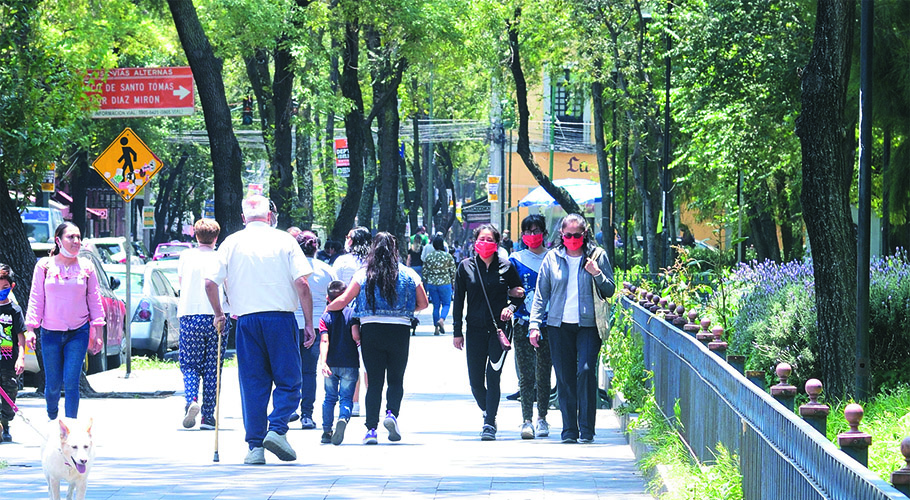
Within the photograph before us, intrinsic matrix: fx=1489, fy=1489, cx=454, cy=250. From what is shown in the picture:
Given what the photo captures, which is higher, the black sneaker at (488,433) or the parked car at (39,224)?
the parked car at (39,224)

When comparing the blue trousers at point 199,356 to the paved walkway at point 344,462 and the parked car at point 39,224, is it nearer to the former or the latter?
the paved walkway at point 344,462

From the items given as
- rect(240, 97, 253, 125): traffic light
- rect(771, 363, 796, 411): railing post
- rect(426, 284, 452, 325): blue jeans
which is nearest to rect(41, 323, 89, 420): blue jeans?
rect(771, 363, 796, 411): railing post

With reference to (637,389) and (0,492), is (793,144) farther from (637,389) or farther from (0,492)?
(0,492)

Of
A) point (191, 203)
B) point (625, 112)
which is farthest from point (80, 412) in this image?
point (191, 203)

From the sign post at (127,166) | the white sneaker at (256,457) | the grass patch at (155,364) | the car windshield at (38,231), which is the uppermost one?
the sign post at (127,166)

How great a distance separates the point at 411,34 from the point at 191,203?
52977mm

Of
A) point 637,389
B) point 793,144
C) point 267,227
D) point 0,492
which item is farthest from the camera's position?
point 793,144

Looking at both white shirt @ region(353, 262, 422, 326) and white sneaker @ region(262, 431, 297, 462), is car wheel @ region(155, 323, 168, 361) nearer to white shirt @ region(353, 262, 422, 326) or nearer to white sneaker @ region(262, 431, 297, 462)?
white shirt @ region(353, 262, 422, 326)

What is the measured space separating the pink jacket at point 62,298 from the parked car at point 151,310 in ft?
31.0

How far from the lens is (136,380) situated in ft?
59.7

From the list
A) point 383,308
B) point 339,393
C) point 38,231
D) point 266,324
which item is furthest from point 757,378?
point 38,231

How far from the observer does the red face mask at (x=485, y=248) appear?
477 inches

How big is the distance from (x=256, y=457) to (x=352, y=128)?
23805 mm

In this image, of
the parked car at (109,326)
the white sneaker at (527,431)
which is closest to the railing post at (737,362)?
the white sneaker at (527,431)
